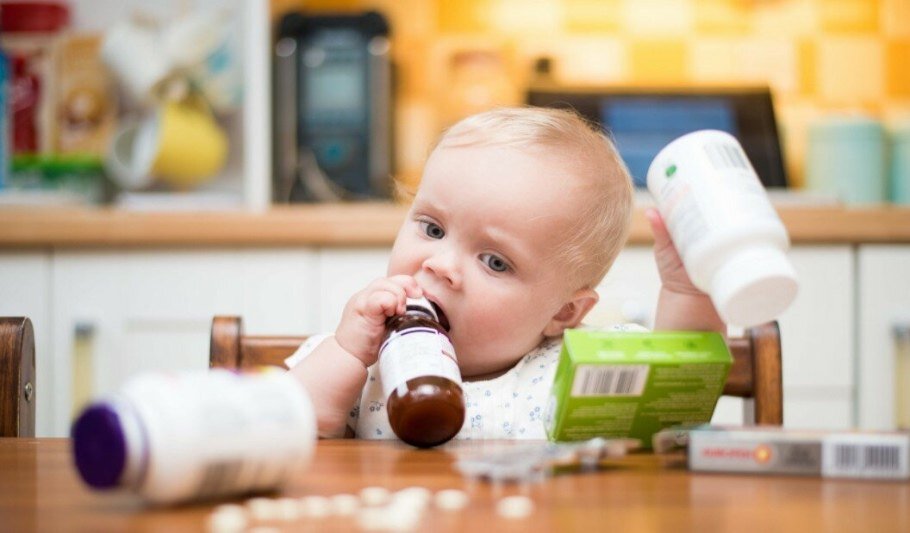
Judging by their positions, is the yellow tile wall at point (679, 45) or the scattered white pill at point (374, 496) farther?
the yellow tile wall at point (679, 45)

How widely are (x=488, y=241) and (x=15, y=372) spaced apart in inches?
16.6

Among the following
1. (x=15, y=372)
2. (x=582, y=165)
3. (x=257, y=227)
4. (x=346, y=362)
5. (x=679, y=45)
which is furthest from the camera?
(x=679, y=45)

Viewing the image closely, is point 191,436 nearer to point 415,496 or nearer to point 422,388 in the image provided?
point 415,496

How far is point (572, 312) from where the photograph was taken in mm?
1162

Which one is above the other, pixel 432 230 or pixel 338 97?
pixel 338 97

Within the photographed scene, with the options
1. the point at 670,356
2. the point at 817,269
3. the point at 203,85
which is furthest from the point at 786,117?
the point at 670,356

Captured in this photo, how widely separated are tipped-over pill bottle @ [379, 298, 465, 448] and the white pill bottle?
0.19m

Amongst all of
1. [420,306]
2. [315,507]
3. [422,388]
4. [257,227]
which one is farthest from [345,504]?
[257,227]

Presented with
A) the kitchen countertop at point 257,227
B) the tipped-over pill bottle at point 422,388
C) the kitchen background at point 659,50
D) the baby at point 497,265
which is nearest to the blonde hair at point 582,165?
the baby at point 497,265

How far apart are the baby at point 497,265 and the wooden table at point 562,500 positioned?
26cm

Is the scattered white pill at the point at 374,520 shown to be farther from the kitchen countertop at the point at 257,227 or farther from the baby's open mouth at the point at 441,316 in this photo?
the kitchen countertop at the point at 257,227

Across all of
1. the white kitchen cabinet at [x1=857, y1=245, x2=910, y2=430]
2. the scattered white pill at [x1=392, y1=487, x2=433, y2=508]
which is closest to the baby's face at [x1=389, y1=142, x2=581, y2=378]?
the scattered white pill at [x1=392, y1=487, x2=433, y2=508]

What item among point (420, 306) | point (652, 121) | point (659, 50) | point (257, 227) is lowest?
point (420, 306)

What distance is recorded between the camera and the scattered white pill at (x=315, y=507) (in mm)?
553
